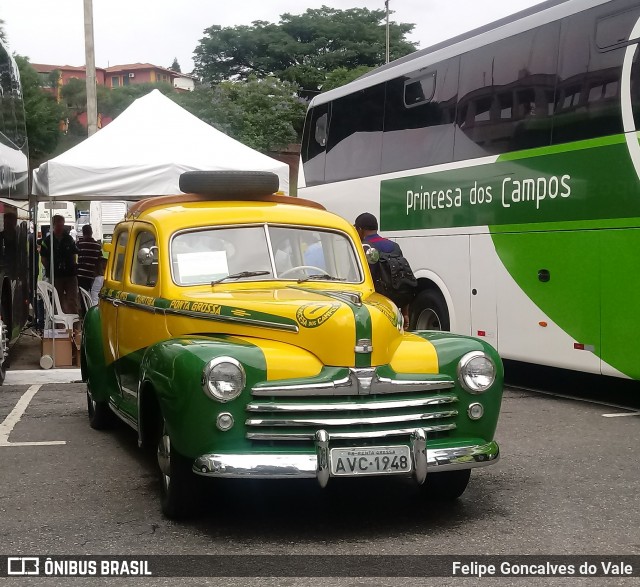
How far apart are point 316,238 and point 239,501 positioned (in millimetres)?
1879

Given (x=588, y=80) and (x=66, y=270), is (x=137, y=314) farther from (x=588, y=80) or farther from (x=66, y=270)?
(x=66, y=270)

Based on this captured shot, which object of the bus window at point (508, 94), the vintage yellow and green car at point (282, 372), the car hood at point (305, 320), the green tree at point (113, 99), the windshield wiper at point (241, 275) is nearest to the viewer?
the vintage yellow and green car at point (282, 372)

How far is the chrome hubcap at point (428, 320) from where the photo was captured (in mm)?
Result: 12305

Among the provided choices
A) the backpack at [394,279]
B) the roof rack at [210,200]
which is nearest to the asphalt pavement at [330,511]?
the roof rack at [210,200]

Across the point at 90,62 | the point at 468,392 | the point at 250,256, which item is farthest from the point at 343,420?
the point at 90,62

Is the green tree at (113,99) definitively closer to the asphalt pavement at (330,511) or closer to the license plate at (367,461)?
the asphalt pavement at (330,511)

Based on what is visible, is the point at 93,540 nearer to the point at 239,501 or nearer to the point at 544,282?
the point at 239,501

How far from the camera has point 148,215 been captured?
7.15 metres

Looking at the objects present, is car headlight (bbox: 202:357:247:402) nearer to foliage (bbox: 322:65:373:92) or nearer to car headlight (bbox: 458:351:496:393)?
car headlight (bbox: 458:351:496:393)

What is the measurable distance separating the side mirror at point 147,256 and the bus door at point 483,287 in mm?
5110

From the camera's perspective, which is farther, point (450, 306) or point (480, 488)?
point (450, 306)

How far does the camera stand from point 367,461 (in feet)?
17.0

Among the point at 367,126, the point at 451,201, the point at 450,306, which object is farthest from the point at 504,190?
the point at 367,126

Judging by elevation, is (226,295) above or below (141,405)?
above
